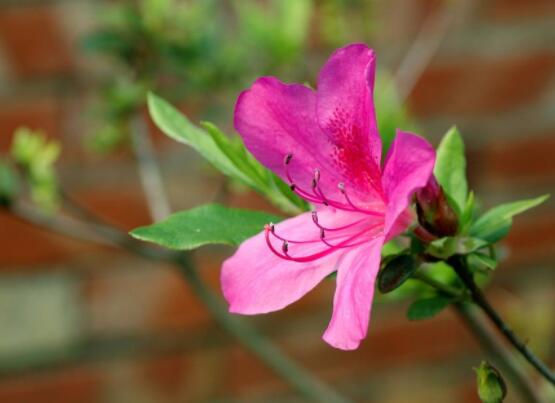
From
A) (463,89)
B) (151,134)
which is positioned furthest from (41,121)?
(463,89)

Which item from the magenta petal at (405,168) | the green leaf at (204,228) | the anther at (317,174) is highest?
the green leaf at (204,228)

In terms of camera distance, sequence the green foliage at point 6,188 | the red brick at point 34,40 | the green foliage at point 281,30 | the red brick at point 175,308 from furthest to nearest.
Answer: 1. the red brick at point 175,308
2. the red brick at point 34,40
3. the green foliage at point 281,30
4. the green foliage at point 6,188

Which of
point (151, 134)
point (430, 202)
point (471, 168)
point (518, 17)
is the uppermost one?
point (151, 134)

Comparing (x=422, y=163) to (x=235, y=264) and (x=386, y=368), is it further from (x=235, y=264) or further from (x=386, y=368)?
(x=386, y=368)

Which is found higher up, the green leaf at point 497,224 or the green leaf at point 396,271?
the green leaf at point 396,271

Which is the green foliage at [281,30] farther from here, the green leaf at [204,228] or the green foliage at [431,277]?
the green leaf at [204,228]

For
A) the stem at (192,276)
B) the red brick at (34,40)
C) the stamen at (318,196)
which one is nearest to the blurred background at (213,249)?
the red brick at (34,40)

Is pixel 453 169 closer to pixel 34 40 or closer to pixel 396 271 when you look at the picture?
pixel 396 271

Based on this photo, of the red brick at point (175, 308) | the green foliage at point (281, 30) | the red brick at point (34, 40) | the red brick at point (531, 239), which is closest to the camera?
the green foliage at point (281, 30)
